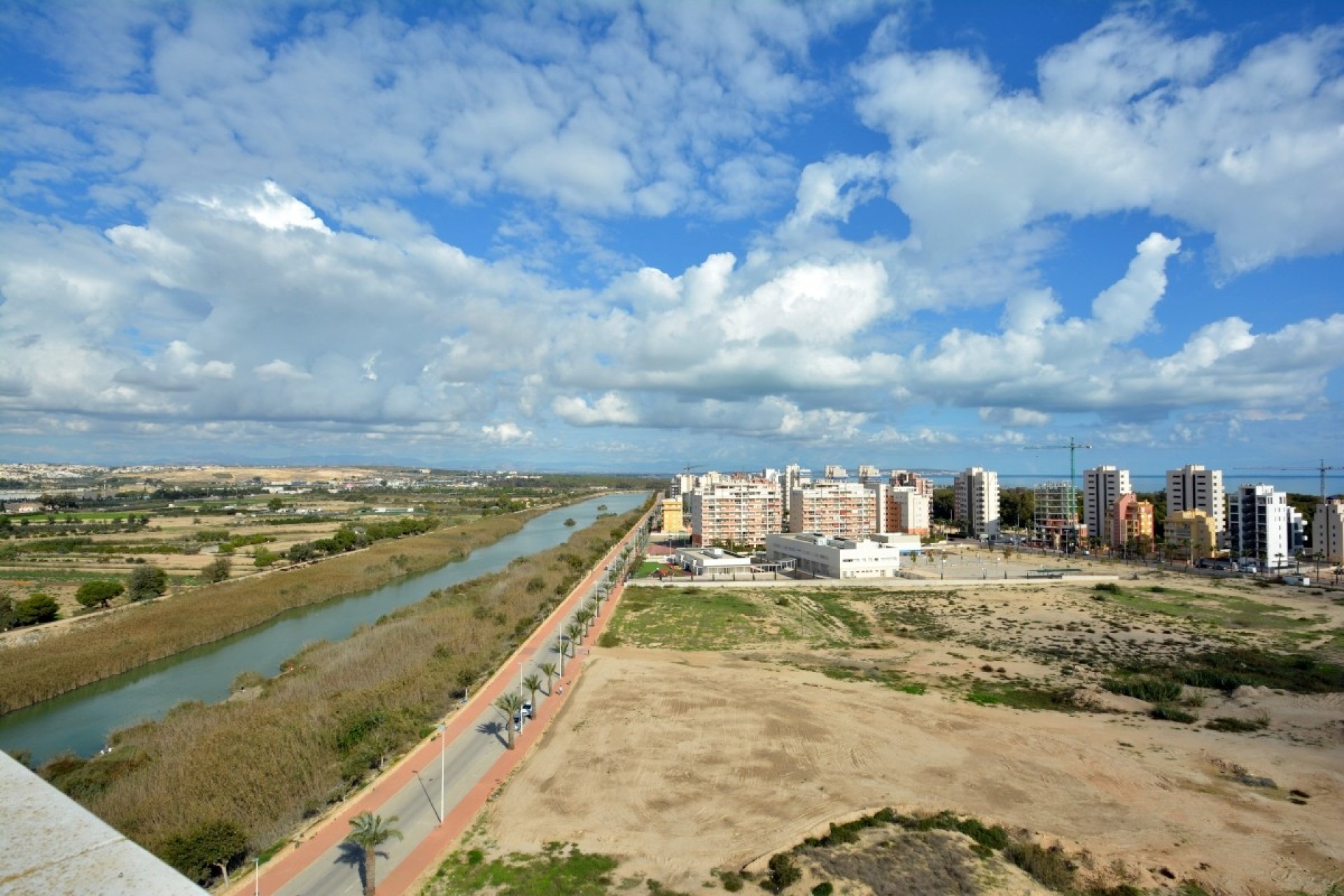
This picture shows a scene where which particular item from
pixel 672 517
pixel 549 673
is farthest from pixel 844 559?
pixel 672 517

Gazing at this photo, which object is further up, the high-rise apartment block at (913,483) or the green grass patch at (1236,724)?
the high-rise apartment block at (913,483)

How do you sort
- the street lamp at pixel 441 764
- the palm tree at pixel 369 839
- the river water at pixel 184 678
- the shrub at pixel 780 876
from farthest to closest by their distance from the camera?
the river water at pixel 184 678, the street lamp at pixel 441 764, the shrub at pixel 780 876, the palm tree at pixel 369 839

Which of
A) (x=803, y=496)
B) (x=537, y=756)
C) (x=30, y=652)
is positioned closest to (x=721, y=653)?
(x=537, y=756)

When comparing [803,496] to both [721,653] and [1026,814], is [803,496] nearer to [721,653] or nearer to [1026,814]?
[721,653]

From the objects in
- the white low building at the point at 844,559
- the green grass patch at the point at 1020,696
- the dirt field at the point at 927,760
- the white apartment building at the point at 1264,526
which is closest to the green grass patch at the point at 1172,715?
the dirt field at the point at 927,760

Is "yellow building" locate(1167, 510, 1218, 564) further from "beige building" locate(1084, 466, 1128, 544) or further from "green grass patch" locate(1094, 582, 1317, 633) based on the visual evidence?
"green grass patch" locate(1094, 582, 1317, 633)

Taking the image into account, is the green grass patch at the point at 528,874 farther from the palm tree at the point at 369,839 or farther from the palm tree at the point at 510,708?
the palm tree at the point at 510,708
